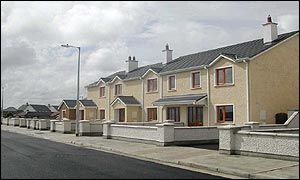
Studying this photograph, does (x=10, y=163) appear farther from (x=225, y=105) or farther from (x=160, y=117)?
(x=160, y=117)

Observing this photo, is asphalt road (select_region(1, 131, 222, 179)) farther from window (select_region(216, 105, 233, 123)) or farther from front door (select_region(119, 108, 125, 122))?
front door (select_region(119, 108, 125, 122))

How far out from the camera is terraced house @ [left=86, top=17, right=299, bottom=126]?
→ 23062 millimetres

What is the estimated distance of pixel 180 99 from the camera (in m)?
29.0

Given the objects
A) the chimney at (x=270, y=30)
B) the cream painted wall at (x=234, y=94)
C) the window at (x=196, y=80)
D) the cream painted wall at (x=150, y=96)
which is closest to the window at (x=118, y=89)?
the cream painted wall at (x=150, y=96)

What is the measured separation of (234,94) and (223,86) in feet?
4.07

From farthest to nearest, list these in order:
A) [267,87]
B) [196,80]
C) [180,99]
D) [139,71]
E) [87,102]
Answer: [87,102]
[139,71]
[180,99]
[196,80]
[267,87]

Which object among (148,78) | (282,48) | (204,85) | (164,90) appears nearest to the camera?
(282,48)

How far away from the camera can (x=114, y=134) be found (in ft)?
80.4

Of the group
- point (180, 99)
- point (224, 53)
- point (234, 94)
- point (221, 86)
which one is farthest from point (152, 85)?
point (234, 94)

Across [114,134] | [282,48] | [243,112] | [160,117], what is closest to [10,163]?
[114,134]

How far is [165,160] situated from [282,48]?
12.4 m

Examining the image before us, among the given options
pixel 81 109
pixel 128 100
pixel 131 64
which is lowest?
pixel 81 109

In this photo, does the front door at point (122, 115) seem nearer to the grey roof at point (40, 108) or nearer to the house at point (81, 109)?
the house at point (81, 109)

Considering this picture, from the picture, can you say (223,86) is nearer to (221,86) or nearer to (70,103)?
(221,86)
